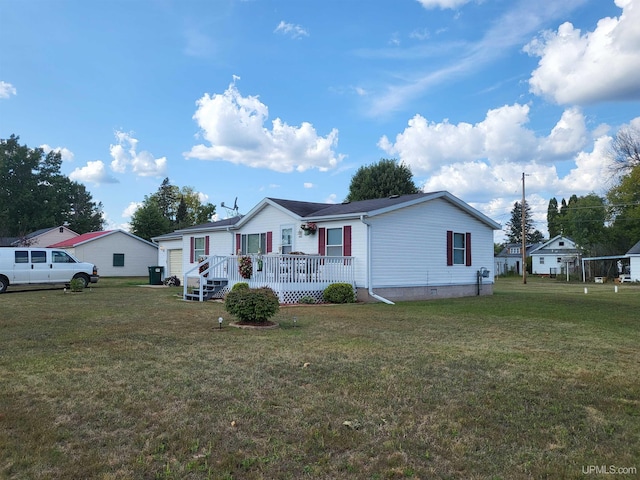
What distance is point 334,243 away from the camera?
1608 centimetres

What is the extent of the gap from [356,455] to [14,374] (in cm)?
416

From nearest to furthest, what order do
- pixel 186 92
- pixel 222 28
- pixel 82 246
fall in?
pixel 222 28 → pixel 186 92 → pixel 82 246

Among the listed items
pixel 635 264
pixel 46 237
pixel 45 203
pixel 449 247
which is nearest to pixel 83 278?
pixel 449 247

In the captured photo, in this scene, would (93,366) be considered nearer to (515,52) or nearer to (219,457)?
(219,457)

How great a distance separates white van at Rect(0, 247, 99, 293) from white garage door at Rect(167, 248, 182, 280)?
537 centimetres

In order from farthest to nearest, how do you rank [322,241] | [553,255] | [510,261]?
[510,261] < [553,255] < [322,241]

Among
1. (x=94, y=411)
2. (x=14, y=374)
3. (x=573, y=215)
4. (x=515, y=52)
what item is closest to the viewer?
(x=94, y=411)

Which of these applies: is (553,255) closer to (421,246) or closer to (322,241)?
(421,246)

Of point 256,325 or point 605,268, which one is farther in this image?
point 605,268

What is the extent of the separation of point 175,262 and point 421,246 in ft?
48.4

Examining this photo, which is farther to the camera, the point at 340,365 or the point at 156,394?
the point at 340,365

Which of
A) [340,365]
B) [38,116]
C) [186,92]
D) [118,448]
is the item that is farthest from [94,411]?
[38,116]

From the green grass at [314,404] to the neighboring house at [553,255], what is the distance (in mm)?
43544

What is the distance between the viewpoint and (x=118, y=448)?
330cm
